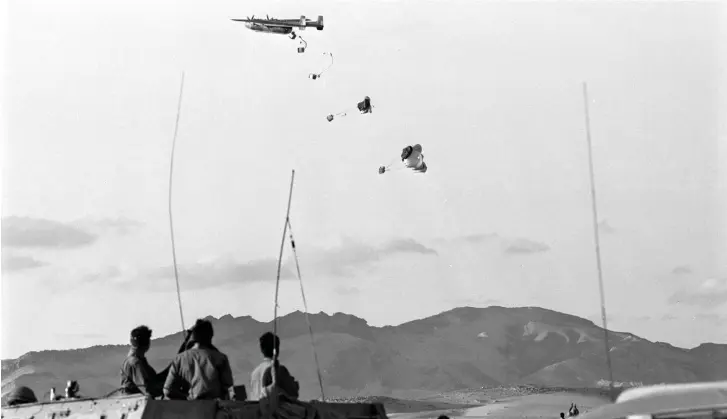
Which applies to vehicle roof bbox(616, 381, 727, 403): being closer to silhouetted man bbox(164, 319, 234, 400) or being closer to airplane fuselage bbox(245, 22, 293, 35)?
silhouetted man bbox(164, 319, 234, 400)

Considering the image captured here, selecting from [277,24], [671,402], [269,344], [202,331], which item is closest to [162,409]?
[202,331]

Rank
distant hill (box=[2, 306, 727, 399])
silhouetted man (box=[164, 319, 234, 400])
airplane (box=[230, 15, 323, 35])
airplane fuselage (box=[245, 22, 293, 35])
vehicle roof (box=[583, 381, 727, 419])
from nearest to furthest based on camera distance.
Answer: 1. vehicle roof (box=[583, 381, 727, 419])
2. silhouetted man (box=[164, 319, 234, 400])
3. airplane (box=[230, 15, 323, 35])
4. airplane fuselage (box=[245, 22, 293, 35])
5. distant hill (box=[2, 306, 727, 399])

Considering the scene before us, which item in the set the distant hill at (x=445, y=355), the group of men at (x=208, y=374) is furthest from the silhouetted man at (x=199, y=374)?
the distant hill at (x=445, y=355)

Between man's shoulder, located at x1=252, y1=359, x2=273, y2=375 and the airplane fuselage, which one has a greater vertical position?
the airplane fuselage

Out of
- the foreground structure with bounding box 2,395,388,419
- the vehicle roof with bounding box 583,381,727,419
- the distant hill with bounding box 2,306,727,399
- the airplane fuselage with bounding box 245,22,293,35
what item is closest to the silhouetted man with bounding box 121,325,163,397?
the foreground structure with bounding box 2,395,388,419

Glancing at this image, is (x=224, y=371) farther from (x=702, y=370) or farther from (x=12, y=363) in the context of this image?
(x=702, y=370)

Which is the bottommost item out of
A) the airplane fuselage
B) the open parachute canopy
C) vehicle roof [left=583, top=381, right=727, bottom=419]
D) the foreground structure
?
vehicle roof [left=583, top=381, right=727, bottom=419]

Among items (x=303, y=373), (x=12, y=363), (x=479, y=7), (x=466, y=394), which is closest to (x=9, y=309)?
(x=479, y=7)

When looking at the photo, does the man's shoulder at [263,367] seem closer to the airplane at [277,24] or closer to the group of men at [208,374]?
the group of men at [208,374]
